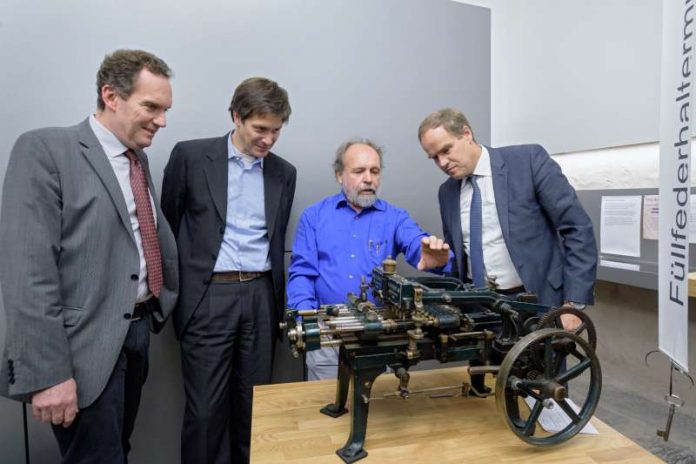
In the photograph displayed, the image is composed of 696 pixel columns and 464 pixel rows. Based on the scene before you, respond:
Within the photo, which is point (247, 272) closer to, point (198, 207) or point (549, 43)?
point (198, 207)

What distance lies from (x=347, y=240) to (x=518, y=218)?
30.7 inches

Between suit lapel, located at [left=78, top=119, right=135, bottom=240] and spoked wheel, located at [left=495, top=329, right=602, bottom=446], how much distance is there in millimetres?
1312

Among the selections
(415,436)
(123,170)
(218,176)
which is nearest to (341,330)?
(415,436)

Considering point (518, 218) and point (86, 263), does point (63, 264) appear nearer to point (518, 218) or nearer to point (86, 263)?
point (86, 263)

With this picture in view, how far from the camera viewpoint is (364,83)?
257 centimetres

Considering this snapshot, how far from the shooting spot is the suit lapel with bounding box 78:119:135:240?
1371 millimetres

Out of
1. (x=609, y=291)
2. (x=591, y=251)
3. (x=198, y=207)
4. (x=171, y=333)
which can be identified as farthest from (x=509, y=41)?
(x=171, y=333)

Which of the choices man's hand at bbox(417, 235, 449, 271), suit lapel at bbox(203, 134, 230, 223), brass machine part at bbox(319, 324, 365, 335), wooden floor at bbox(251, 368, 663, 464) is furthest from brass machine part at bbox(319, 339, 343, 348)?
suit lapel at bbox(203, 134, 230, 223)

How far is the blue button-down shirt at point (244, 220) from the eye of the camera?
6.40ft

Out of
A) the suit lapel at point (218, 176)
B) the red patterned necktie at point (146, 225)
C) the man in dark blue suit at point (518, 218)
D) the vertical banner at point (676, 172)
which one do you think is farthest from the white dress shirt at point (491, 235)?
the red patterned necktie at point (146, 225)

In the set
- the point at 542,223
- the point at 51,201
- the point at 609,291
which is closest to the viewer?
the point at 51,201

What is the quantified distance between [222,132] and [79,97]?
730 mm

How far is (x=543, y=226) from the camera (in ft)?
5.97

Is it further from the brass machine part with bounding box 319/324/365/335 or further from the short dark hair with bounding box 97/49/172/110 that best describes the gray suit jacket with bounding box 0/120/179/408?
the brass machine part with bounding box 319/324/365/335
